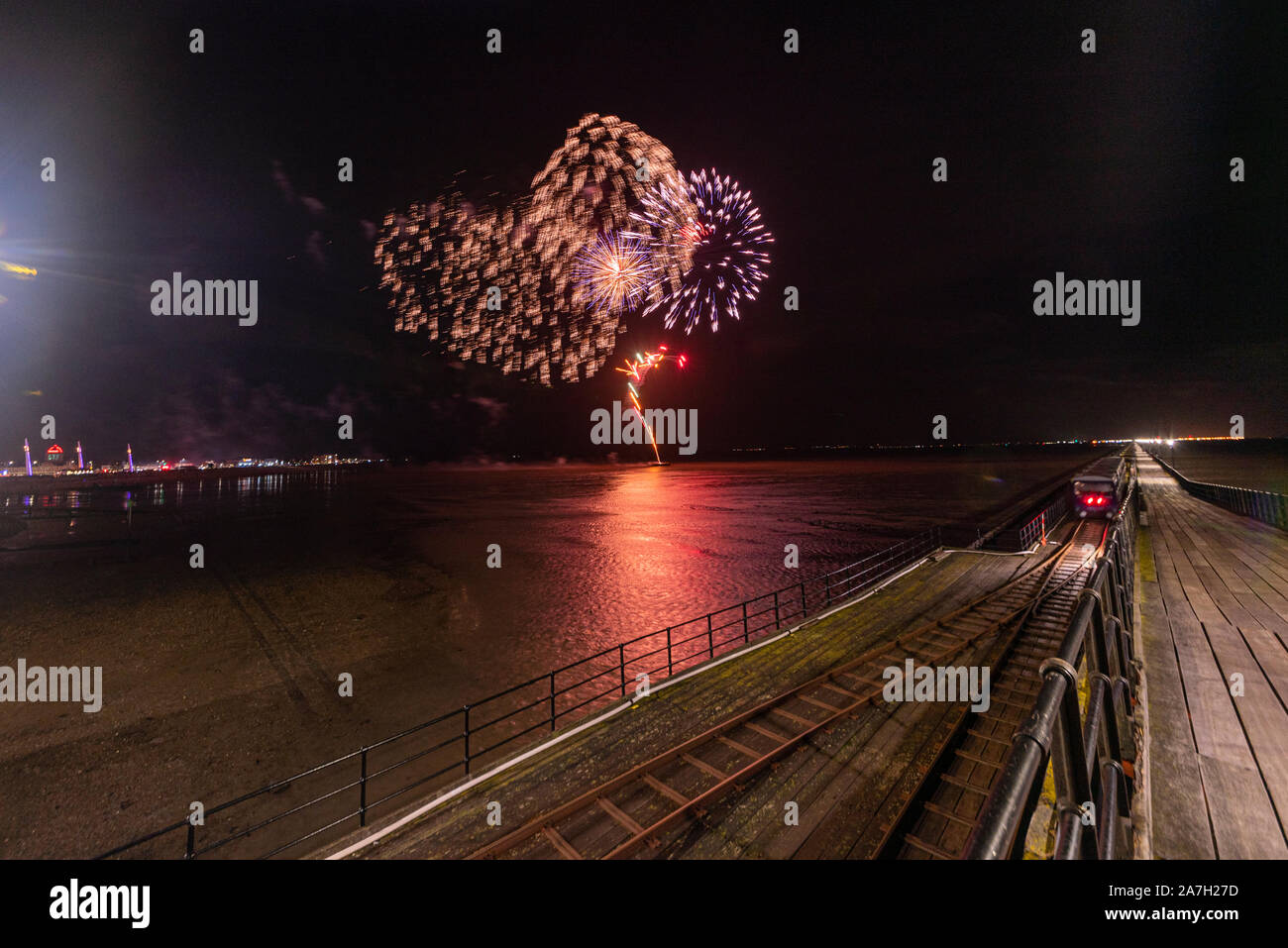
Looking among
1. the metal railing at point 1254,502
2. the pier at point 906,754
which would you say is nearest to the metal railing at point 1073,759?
the pier at point 906,754

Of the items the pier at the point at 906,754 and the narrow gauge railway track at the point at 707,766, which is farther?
the narrow gauge railway track at the point at 707,766

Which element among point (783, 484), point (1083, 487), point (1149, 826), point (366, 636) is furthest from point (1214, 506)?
point (783, 484)

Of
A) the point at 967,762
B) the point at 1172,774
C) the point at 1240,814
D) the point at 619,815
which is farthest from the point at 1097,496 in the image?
the point at 619,815

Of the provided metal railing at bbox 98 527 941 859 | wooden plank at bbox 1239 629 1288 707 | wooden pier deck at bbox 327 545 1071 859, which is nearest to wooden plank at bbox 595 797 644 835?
wooden pier deck at bbox 327 545 1071 859

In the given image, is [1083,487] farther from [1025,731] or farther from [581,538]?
[1025,731]

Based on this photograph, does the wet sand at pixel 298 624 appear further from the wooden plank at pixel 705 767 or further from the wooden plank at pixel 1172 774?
the wooden plank at pixel 1172 774

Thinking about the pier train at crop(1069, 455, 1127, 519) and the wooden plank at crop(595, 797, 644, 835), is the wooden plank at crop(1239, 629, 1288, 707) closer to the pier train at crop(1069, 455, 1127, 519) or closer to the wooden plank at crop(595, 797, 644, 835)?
the wooden plank at crop(595, 797, 644, 835)

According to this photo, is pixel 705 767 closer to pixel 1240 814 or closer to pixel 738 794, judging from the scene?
pixel 738 794
